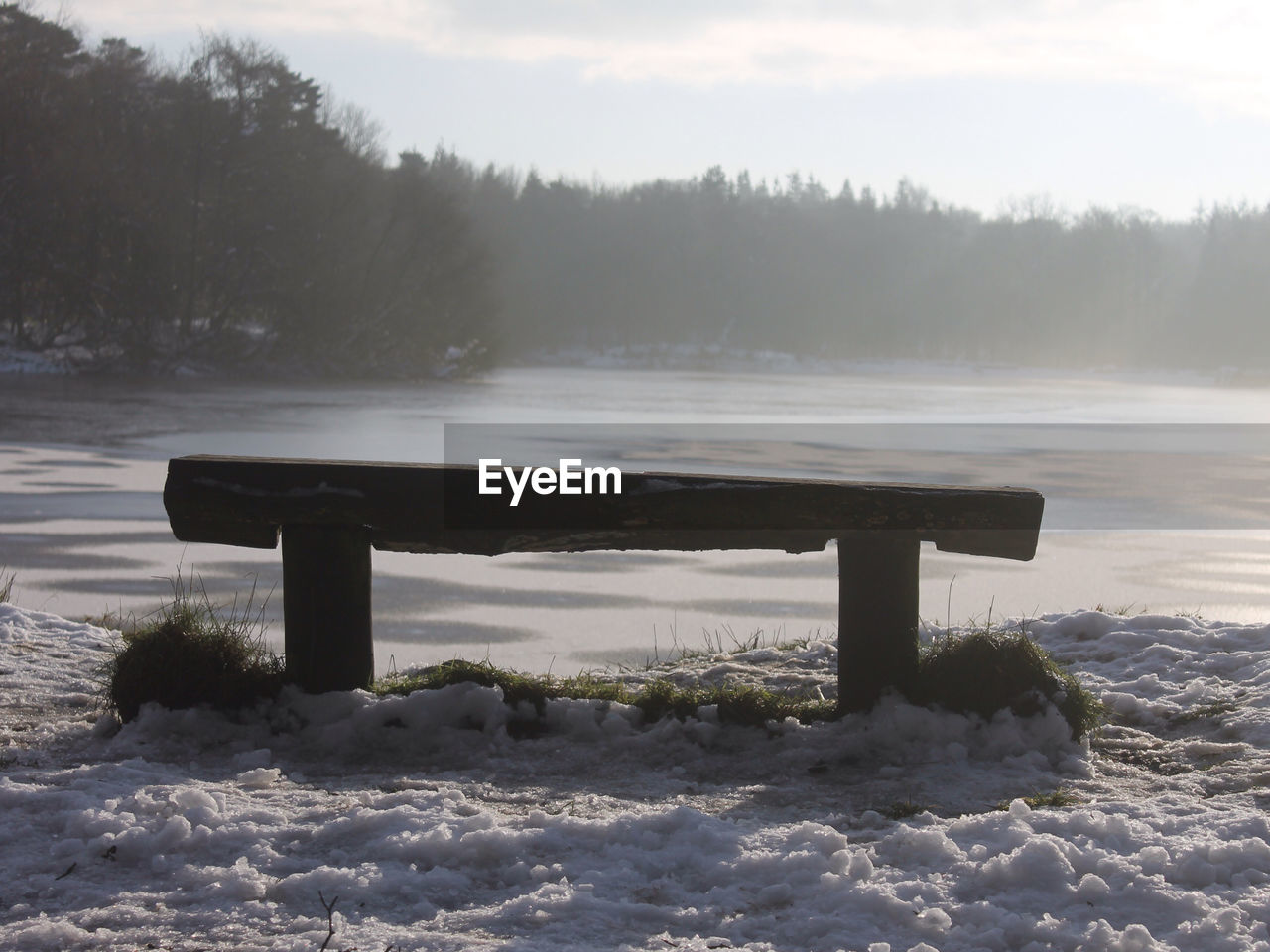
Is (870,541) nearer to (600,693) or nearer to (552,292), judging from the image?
(600,693)

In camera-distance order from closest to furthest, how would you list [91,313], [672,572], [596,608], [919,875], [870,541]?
[919,875]
[870,541]
[596,608]
[672,572]
[91,313]

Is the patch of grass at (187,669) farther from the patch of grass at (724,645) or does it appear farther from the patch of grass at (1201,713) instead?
the patch of grass at (1201,713)

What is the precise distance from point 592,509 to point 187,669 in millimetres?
1594

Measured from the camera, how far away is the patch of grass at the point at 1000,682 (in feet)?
14.1

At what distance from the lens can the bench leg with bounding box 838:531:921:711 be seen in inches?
179

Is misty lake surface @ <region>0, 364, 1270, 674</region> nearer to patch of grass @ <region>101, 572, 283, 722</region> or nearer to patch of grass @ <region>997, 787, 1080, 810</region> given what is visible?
patch of grass @ <region>101, 572, 283, 722</region>

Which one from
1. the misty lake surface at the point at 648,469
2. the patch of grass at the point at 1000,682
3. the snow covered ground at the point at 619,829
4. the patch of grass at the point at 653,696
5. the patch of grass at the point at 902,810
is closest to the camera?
the snow covered ground at the point at 619,829

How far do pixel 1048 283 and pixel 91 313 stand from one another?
331ft

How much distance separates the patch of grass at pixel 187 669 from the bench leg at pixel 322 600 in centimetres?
15

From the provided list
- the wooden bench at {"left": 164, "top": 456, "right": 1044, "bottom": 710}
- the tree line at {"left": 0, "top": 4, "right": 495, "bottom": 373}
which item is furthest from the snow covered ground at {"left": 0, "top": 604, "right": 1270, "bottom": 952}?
the tree line at {"left": 0, "top": 4, "right": 495, "bottom": 373}

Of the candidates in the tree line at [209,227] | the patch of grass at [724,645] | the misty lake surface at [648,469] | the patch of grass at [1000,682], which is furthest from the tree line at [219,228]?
the patch of grass at [1000,682]

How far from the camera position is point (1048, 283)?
4865 inches

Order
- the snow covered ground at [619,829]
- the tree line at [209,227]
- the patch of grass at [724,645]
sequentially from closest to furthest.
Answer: the snow covered ground at [619,829]
the patch of grass at [724,645]
the tree line at [209,227]

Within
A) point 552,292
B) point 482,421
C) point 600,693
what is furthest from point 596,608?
point 552,292
